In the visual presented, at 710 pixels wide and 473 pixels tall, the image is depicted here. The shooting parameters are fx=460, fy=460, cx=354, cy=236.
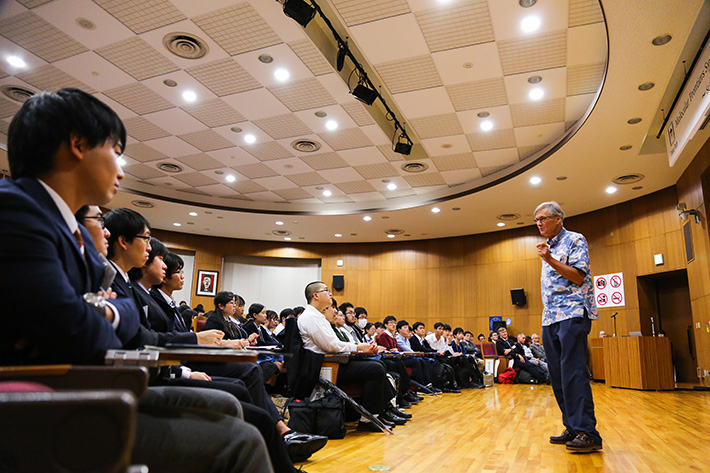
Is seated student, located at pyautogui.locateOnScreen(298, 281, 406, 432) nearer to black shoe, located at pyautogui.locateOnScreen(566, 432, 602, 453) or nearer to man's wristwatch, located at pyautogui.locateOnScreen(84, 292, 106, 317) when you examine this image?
black shoe, located at pyautogui.locateOnScreen(566, 432, 602, 453)

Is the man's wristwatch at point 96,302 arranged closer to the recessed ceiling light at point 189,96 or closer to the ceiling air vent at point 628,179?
the recessed ceiling light at point 189,96

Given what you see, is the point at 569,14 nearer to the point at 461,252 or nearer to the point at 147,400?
the point at 147,400

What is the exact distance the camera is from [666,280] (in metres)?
9.79

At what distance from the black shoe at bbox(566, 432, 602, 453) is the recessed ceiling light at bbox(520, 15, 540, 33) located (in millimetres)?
4157

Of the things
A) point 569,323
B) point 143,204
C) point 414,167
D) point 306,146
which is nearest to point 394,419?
point 569,323

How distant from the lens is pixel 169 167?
9.34m

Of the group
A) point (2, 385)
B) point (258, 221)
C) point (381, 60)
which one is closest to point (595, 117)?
point (381, 60)

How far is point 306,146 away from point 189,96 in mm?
2229

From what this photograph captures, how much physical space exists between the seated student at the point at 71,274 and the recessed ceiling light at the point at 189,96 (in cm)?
594

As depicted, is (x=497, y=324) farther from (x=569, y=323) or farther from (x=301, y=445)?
(x=301, y=445)

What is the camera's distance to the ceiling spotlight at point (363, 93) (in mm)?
5922

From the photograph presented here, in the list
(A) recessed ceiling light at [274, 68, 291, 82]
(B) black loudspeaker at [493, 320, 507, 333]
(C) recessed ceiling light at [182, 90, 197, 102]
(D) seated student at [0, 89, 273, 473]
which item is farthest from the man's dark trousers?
(B) black loudspeaker at [493, 320, 507, 333]

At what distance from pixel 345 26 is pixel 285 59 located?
0.94 m

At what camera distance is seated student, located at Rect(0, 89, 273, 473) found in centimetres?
82
